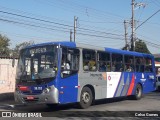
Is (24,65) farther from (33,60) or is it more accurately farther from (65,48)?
(65,48)

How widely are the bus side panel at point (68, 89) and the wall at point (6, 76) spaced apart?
28.2 ft

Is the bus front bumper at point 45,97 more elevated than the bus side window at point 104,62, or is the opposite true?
the bus side window at point 104,62

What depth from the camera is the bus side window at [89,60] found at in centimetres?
1491

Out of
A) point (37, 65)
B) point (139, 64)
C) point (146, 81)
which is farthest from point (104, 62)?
point (146, 81)

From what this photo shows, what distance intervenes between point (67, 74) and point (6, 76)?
9076mm

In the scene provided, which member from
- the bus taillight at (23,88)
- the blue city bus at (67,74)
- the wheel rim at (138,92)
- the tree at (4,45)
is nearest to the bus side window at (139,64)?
the wheel rim at (138,92)

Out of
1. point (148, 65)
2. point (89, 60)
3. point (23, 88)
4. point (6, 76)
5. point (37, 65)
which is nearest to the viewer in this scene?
point (37, 65)

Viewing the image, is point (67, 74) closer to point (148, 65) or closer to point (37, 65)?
point (37, 65)

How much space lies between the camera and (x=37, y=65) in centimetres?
1366

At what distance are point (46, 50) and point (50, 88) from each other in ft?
5.41

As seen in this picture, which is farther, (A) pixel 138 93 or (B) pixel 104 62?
(A) pixel 138 93

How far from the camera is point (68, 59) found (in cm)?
1383

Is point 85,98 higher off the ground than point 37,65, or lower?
lower

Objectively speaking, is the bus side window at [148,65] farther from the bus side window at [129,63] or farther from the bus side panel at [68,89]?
the bus side panel at [68,89]
